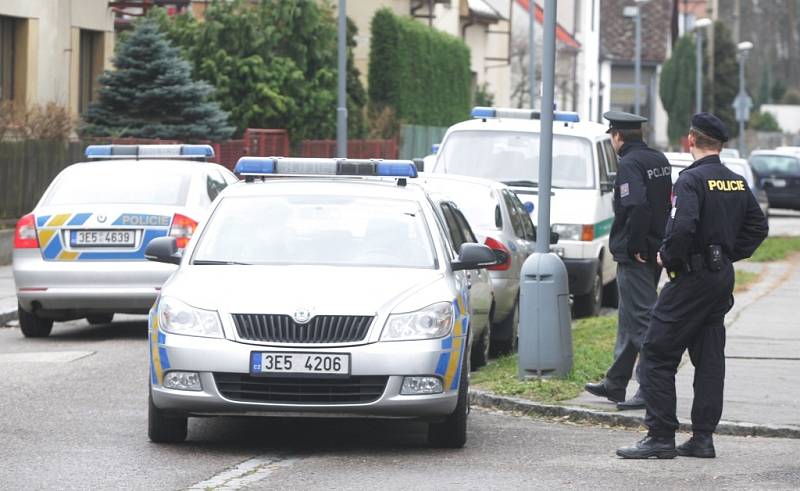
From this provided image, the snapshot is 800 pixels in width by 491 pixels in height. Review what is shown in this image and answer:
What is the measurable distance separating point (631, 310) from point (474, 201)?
4553 millimetres

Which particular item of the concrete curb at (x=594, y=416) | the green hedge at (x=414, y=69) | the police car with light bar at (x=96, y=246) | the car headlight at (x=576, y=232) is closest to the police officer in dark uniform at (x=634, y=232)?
the concrete curb at (x=594, y=416)

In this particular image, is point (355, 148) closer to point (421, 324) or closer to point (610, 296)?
point (610, 296)

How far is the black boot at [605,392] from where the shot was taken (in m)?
11.3

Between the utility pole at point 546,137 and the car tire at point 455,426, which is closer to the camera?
the car tire at point 455,426

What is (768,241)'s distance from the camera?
34.7m

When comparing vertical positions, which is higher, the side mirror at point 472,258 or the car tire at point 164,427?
Result: the side mirror at point 472,258

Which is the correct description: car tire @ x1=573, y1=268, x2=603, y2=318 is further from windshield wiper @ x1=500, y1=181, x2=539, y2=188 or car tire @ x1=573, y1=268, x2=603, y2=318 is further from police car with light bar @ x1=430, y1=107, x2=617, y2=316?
windshield wiper @ x1=500, y1=181, x2=539, y2=188

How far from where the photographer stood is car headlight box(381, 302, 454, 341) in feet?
30.4

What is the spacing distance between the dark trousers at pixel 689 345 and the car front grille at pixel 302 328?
1532 mm

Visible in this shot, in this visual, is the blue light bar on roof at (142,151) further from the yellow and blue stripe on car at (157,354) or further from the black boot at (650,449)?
the black boot at (650,449)

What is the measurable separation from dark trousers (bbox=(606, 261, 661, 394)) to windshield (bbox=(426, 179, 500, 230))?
410 cm

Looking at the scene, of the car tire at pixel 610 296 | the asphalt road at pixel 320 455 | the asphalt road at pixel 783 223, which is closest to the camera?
the asphalt road at pixel 320 455

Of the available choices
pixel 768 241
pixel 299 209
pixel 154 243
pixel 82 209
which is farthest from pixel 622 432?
pixel 768 241

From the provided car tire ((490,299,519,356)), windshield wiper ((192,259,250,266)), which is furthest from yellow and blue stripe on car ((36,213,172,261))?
windshield wiper ((192,259,250,266))
